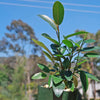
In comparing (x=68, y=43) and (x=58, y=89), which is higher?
(x=68, y=43)

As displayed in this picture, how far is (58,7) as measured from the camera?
1.48 feet

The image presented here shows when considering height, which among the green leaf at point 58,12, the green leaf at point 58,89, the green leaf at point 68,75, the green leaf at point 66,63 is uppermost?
the green leaf at point 58,12

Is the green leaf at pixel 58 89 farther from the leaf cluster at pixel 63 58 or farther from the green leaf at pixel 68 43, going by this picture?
the green leaf at pixel 68 43

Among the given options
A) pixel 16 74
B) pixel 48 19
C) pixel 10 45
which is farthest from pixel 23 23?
pixel 48 19

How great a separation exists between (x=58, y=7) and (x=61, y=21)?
4 centimetres

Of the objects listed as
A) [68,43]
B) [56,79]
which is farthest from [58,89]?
[68,43]

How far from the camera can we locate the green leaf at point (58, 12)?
447mm

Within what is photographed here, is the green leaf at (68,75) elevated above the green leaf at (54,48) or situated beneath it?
situated beneath

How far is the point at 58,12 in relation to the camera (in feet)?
1.51

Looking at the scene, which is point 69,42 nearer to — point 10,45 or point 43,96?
point 43,96

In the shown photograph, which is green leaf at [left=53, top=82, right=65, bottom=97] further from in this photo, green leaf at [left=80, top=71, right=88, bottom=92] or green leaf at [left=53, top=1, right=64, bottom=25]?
green leaf at [left=53, top=1, right=64, bottom=25]

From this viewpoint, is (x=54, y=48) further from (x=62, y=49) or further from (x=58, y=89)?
(x=58, y=89)

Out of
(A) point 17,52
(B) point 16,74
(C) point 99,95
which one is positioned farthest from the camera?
(C) point 99,95

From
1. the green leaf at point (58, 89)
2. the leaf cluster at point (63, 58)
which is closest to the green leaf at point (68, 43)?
the leaf cluster at point (63, 58)
